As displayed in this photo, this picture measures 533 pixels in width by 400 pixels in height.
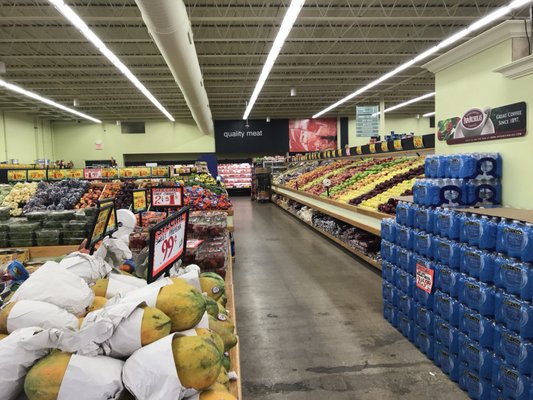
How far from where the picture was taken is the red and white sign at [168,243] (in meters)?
1.64

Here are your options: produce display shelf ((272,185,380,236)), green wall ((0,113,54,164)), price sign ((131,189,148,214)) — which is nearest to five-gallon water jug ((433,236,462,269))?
produce display shelf ((272,185,380,236))

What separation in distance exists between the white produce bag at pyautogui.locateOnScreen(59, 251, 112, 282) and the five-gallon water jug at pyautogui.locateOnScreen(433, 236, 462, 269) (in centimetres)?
234

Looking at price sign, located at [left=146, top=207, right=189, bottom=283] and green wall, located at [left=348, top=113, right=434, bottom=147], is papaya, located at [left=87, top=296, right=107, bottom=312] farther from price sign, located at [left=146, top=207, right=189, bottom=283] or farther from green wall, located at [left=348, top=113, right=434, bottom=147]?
green wall, located at [left=348, top=113, right=434, bottom=147]

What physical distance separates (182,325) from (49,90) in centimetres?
1773

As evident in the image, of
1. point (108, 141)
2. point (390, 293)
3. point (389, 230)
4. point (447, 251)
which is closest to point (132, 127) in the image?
point (108, 141)

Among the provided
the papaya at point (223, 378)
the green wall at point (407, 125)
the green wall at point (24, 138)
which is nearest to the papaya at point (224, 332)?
the papaya at point (223, 378)

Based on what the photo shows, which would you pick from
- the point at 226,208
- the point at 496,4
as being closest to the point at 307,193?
the point at 226,208

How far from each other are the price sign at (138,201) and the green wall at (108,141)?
1994 cm

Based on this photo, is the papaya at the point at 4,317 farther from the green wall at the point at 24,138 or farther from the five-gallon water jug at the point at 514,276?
the green wall at the point at 24,138

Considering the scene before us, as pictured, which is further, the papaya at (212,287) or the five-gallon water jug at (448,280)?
the five-gallon water jug at (448,280)

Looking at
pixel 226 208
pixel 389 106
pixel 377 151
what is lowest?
pixel 226 208

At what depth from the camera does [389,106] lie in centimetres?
2258

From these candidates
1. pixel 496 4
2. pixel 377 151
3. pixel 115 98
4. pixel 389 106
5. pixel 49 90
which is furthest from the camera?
pixel 389 106

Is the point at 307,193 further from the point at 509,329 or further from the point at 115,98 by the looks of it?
the point at 115,98
